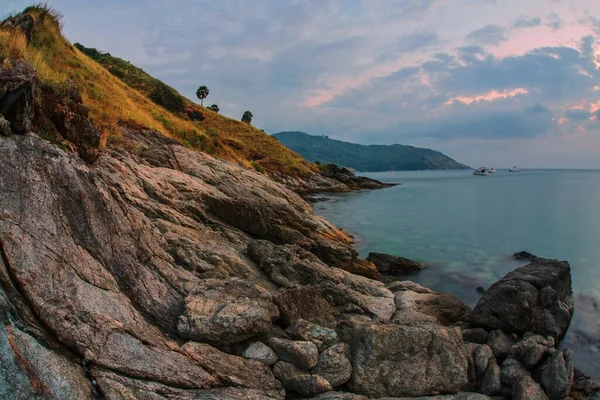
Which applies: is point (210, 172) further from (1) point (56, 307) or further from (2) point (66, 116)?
(1) point (56, 307)

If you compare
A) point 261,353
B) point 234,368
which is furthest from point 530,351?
point 234,368

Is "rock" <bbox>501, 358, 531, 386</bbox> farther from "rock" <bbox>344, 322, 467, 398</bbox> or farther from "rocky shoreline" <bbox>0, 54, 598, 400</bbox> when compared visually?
"rock" <bbox>344, 322, 467, 398</bbox>

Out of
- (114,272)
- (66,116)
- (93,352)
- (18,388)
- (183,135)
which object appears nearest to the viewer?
(18,388)

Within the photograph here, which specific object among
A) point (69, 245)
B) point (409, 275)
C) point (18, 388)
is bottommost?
point (409, 275)

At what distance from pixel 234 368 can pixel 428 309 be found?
37.5 ft

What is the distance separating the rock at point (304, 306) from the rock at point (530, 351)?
260 inches

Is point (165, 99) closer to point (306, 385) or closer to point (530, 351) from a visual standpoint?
point (306, 385)

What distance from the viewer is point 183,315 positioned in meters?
10.7

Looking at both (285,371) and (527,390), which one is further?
(527,390)

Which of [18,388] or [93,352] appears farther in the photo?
[93,352]

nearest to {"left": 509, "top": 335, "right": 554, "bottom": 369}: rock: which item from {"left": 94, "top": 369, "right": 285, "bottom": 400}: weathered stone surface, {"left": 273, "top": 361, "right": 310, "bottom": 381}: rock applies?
{"left": 273, "top": 361, "right": 310, "bottom": 381}: rock

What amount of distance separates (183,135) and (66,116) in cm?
2434

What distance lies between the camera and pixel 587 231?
161 ft

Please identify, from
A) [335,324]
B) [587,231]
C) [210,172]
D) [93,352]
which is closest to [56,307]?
[93,352]
